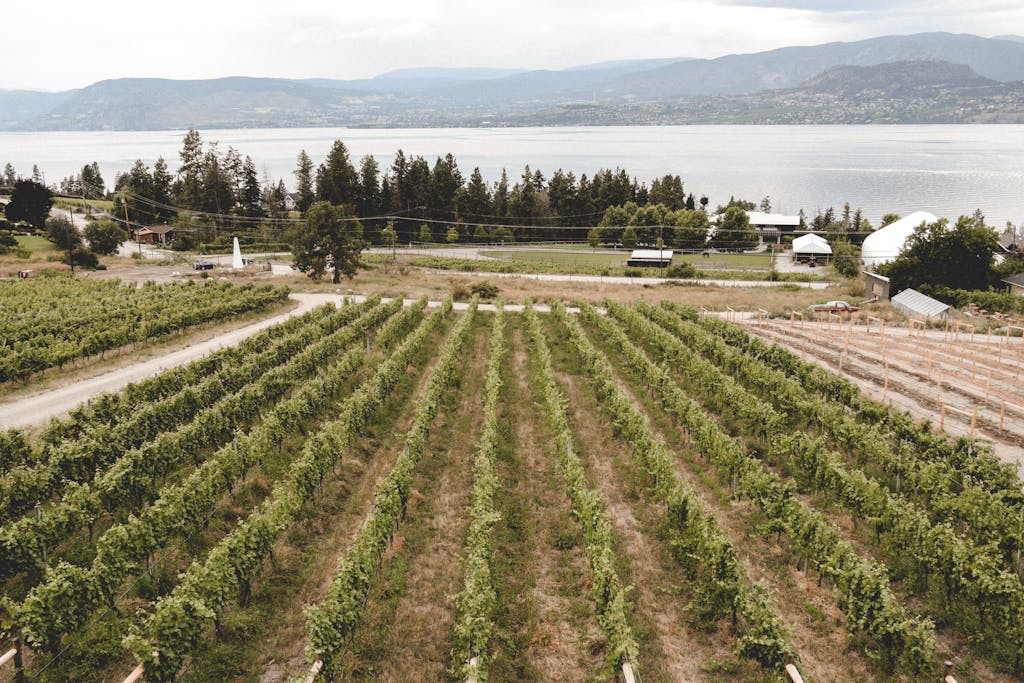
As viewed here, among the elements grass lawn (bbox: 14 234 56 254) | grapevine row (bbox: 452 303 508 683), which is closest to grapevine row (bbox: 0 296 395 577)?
grapevine row (bbox: 452 303 508 683)

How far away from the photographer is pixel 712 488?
16.6 m

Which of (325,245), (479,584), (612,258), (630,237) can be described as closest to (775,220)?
(630,237)

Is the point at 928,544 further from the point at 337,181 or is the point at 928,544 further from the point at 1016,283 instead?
the point at 337,181

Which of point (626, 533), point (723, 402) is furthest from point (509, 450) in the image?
point (723, 402)

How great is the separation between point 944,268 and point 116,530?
50.1 meters

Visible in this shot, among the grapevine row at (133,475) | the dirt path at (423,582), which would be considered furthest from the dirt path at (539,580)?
the grapevine row at (133,475)

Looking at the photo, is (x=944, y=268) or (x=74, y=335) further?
(x=944, y=268)

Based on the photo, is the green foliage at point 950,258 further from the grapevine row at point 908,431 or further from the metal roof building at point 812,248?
the metal roof building at point 812,248

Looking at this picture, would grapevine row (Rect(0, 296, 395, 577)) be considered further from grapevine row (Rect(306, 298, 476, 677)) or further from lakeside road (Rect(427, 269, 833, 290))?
lakeside road (Rect(427, 269, 833, 290))

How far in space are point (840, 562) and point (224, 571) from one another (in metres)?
10.9

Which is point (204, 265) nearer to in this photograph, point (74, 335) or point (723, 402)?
point (74, 335)

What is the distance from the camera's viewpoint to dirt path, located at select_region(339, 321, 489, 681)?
10695 millimetres

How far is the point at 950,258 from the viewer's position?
4519 centimetres

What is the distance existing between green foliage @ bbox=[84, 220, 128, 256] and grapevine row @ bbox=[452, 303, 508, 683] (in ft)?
210
